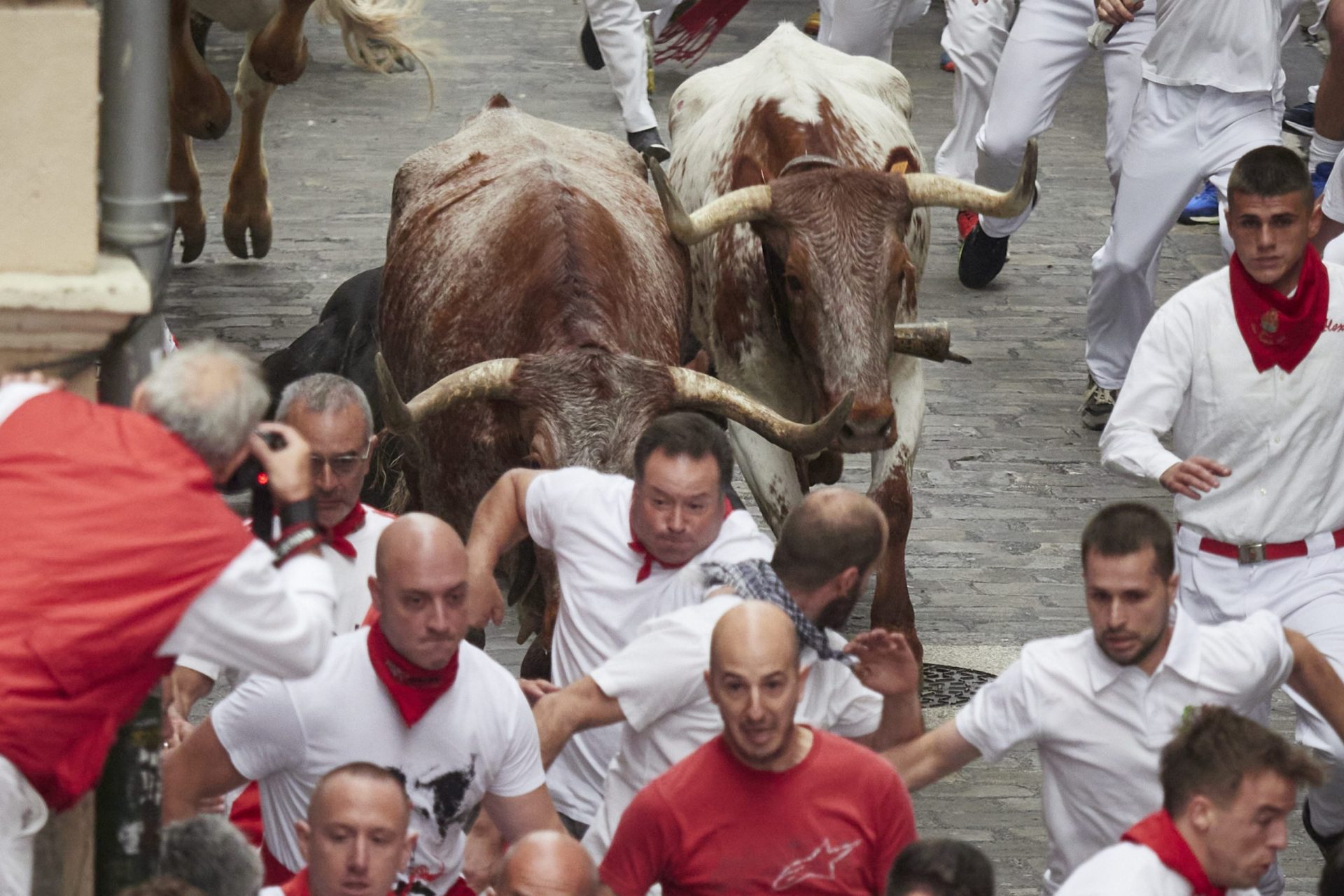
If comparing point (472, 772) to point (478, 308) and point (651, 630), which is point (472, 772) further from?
point (478, 308)

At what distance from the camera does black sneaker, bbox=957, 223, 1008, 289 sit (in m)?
12.4

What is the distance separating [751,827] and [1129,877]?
2.64 feet

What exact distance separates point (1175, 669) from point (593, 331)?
2.79 metres

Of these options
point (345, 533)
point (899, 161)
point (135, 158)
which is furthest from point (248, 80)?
point (135, 158)

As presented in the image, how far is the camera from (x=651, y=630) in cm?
522

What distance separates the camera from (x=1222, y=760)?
173 inches

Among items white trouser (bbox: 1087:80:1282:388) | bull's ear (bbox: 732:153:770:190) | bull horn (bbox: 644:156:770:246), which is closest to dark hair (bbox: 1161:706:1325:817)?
bull horn (bbox: 644:156:770:246)

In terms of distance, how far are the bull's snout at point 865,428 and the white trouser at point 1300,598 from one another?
1244mm

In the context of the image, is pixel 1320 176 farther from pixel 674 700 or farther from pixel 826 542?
pixel 674 700

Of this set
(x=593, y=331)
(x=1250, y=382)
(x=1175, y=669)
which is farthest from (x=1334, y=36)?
(x=1175, y=669)

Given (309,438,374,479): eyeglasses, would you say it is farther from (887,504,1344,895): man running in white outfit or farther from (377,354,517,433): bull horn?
(887,504,1344,895): man running in white outfit

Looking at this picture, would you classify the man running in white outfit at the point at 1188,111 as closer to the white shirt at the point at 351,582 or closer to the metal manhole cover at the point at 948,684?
the metal manhole cover at the point at 948,684

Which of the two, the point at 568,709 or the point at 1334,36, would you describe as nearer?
the point at 568,709

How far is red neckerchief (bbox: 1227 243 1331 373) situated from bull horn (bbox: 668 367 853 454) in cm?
128
